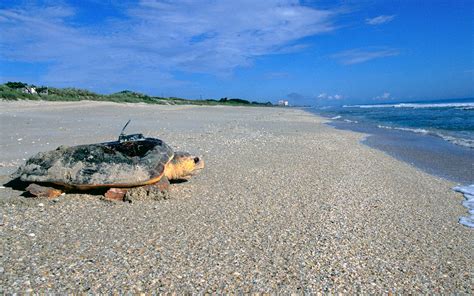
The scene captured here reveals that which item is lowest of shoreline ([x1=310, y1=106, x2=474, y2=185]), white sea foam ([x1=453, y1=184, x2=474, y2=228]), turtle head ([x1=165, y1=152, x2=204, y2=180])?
shoreline ([x1=310, y1=106, x2=474, y2=185])

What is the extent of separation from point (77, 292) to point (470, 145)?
→ 13158 mm

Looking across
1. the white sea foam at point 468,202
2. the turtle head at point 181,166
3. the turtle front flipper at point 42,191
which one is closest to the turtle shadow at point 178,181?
the turtle head at point 181,166

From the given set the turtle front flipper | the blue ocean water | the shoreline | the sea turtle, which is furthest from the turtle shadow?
the blue ocean water

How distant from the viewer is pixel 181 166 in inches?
224

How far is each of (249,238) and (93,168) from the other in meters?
2.53

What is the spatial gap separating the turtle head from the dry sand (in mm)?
210

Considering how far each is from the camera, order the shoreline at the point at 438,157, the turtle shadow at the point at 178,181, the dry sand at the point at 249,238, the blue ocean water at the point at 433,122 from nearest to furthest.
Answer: the dry sand at the point at 249,238, the turtle shadow at the point at 178,181, the shoreline at the point at 438,157, the blue ocean water at the point at 433,122

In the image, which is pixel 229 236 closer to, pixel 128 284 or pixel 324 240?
pixel 324 240

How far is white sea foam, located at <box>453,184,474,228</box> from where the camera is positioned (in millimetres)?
4480

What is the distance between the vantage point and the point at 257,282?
2.82m

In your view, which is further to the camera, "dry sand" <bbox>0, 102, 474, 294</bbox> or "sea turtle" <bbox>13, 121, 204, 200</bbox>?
"sea turtle" <bbox>13, 121, 204, 200</bbox>

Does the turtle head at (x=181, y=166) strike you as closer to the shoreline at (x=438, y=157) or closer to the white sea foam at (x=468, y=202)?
the white sea foam at (x=468, y=202)

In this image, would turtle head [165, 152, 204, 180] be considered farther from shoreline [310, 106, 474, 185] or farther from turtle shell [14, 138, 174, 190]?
shoreline [310, 106, 474, 185]

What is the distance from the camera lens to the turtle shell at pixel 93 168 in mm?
4777
